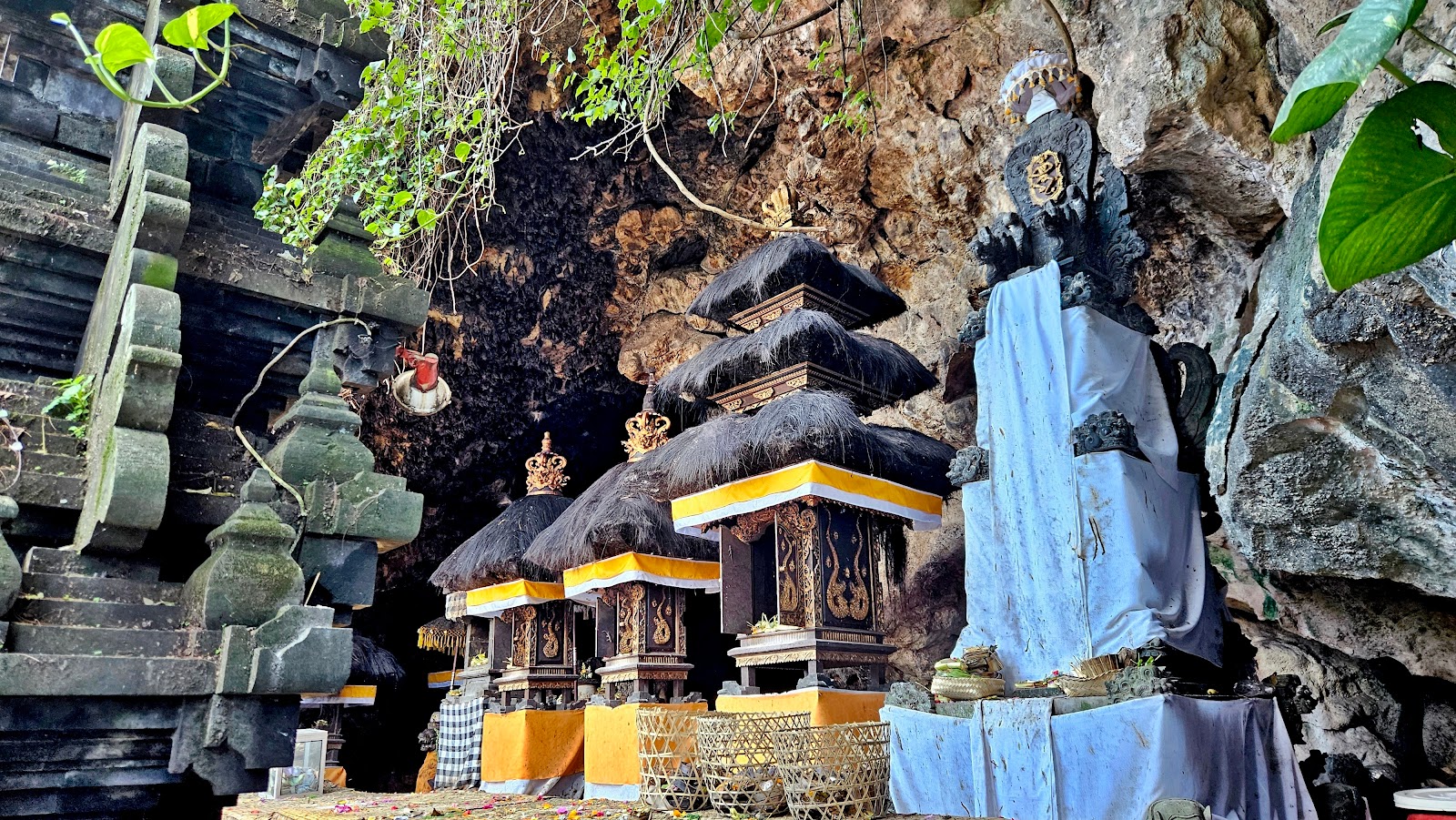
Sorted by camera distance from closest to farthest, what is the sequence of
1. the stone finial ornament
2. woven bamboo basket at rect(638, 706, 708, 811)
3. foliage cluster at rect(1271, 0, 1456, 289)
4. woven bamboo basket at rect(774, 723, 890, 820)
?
foliage cluster at rect(1271, 0, 1456, 289)
woven bamboo basket at rect(774, 723, 890, 820)
the stone finial ornament
woven bamboo basket at rect(638, 706, 708, 811)

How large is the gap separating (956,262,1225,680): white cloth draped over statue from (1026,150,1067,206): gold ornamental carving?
0.61 m

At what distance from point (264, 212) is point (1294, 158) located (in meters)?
5.18

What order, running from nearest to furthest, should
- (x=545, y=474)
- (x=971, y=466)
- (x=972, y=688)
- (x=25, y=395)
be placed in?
(x=25, y=395) < (x=972, y=688) < (x=971, y=466) < (x=545, y=474)

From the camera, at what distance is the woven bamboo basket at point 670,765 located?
5.79m

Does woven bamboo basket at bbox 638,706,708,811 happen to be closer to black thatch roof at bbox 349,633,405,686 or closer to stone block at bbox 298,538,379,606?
stone block at bbox 298,538,379,606

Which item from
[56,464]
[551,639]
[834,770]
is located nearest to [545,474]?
[551,639]

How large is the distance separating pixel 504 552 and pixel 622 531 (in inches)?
91.2

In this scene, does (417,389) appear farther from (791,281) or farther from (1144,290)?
(1144,290)

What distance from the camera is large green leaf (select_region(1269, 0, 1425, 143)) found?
2.55 ft

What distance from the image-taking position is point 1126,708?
383 centimetres

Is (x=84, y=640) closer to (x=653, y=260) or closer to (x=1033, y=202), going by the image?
(x=1033, y=202)

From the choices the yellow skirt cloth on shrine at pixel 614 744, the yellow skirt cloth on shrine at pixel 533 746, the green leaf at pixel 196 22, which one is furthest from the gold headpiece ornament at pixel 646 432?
the green leaf at pixel 196 22

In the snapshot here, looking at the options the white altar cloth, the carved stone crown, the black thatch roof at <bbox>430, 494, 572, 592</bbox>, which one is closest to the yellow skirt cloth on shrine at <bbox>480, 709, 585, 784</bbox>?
the black thatch roof at <bbox>430, 494, 572, 592</bbox>

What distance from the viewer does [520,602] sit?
10.1m
